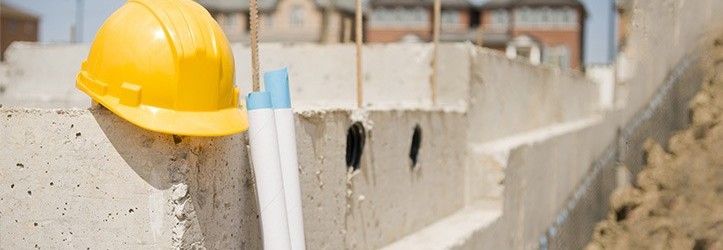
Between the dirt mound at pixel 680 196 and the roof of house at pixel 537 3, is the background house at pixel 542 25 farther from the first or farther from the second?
the dirt mound at pixel 680 196

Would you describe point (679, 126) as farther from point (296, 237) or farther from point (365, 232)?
point (296, 237)

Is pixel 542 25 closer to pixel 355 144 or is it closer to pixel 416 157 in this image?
pixel 416 157

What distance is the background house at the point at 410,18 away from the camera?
47656mm

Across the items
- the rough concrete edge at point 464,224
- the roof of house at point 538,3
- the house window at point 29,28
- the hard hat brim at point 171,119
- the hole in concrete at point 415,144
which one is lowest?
the rough concrete edge at point 464,224

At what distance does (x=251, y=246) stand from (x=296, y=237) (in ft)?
0.70

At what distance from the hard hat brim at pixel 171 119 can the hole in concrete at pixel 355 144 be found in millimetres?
1767

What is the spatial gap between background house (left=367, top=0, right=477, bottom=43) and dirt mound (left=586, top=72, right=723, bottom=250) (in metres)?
32.5

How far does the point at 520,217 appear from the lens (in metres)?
7.63

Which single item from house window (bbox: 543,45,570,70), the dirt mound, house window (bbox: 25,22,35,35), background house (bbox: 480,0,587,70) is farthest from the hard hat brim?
background house (bbox: 480,0,587,70)

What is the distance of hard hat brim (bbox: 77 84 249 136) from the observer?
2676mm

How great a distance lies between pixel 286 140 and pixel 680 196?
10365 mm

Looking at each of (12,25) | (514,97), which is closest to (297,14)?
(12,25)

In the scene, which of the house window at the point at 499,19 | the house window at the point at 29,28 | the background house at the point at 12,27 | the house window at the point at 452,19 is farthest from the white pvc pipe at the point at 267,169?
the house window at the point at 452,19

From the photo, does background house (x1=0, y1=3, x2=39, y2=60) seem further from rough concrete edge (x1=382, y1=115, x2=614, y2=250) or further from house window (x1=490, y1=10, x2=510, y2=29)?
house window (x1=490, y1=10, x2=510, y2=29)
